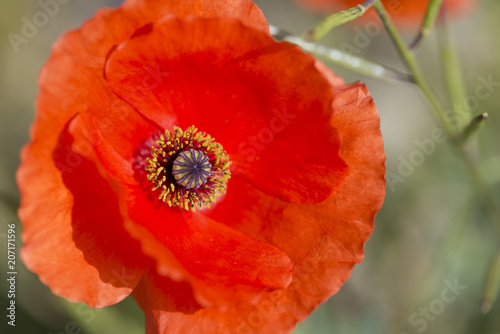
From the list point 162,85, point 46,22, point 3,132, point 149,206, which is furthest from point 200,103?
point 46,22

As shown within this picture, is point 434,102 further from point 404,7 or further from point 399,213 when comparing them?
point 399,213

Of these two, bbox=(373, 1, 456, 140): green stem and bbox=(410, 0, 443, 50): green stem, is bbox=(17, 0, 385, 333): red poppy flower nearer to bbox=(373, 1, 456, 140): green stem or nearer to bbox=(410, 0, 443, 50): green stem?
bbox=(373, 1, 456, 140): green stem

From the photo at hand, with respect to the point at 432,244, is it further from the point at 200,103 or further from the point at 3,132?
the point at 3,132

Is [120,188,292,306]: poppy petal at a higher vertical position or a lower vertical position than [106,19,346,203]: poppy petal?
lower

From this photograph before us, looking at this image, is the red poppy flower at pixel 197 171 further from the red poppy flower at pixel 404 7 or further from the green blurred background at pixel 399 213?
the red poppy flower at pixel 404 7

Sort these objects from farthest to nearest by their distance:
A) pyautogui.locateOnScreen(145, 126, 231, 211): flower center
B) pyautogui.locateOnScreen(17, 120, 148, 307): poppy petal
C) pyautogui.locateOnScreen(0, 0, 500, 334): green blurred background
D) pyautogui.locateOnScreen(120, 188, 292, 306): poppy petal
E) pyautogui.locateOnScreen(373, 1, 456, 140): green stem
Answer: pyautogui.locateOnScreen(0, 0, 500, 334): green blurred background → pyautogui.locateOnScreen(145, 126, 231, 211): flower center → pyautogui.locateOnScreen(373, 1, 456, 140): green stem → pyautogui.locateOnScreen(120, 188, 292, 306): poppy petal → pyautogui.locateOnScreen(17, 120, 148, 307): poppy petal

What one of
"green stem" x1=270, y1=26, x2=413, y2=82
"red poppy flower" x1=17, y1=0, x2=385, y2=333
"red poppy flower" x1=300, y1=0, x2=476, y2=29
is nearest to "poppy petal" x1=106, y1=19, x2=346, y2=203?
"red poppy flower" x1=17, y1=0, x2=385, y2=333

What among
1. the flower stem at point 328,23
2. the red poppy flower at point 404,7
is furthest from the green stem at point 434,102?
the red poppy flower at point 404,7

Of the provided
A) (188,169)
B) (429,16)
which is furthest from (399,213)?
(188,169)
